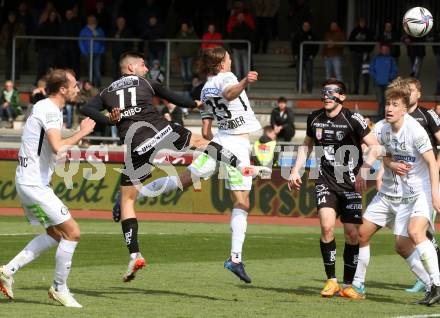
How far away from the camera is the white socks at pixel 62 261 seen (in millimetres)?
10750

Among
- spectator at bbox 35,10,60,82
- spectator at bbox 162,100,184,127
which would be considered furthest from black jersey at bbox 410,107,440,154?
spectator at bbox 35,10,60,82

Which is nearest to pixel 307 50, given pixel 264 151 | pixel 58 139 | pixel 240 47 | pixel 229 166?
pixel 240 47

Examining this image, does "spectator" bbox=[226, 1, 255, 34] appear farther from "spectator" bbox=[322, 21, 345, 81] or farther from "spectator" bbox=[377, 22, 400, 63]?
"spectator" bbox=[377, 22, 400, 63]

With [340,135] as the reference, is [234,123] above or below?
above

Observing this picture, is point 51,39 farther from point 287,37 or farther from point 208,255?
point 208,255

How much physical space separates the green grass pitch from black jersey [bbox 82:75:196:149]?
1714 millimetres

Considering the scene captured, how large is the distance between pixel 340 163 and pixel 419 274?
1.40 m

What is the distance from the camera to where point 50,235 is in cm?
1114

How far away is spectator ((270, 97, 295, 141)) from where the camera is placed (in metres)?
26.1

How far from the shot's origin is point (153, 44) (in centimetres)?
2848

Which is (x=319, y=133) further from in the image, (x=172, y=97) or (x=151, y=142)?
(x=151, y=142)

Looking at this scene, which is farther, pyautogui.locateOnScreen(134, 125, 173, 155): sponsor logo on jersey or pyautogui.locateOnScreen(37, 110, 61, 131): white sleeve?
pyautogui.locateOnScreen(134, 125, 173, 155): sponsor logo on jersey

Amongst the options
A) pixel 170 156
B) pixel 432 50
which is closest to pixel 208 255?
pixel 170 156

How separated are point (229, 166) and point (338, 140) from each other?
1393 mm
